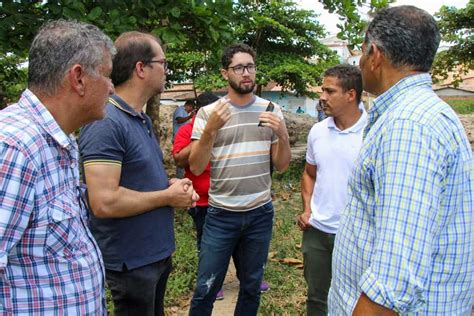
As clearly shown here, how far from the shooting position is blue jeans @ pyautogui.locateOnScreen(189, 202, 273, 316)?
122 inches

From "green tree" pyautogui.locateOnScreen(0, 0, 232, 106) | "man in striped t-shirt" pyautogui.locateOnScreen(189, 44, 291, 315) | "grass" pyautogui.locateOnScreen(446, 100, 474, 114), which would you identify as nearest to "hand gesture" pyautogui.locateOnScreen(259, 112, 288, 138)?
"man in striped t-shirt" pyautogui.locateOnScreen(189, 44, 291, 315)

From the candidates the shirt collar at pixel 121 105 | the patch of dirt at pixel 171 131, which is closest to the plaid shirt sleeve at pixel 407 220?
the shirt collar at pixel 121 105

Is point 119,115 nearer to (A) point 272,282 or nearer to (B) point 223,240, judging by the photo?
(B) point 223,240

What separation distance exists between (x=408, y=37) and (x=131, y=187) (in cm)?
143

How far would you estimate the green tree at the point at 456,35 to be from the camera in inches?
710

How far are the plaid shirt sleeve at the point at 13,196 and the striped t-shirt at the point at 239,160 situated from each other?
70.4 inches

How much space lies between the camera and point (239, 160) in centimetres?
310

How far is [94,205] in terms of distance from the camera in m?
2.09

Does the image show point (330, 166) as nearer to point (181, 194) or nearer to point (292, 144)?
point (181, 194)

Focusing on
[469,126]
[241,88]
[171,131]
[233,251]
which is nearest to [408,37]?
[241,88]

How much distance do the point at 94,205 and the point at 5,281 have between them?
2.21 feet

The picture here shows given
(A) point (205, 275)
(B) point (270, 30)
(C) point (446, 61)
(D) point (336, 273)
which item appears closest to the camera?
(D) point (336, 273)

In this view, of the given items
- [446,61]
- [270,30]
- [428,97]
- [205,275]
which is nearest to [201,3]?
[205,275]

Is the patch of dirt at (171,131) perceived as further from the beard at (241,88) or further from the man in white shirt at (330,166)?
the man in white shirt at (330,166)
